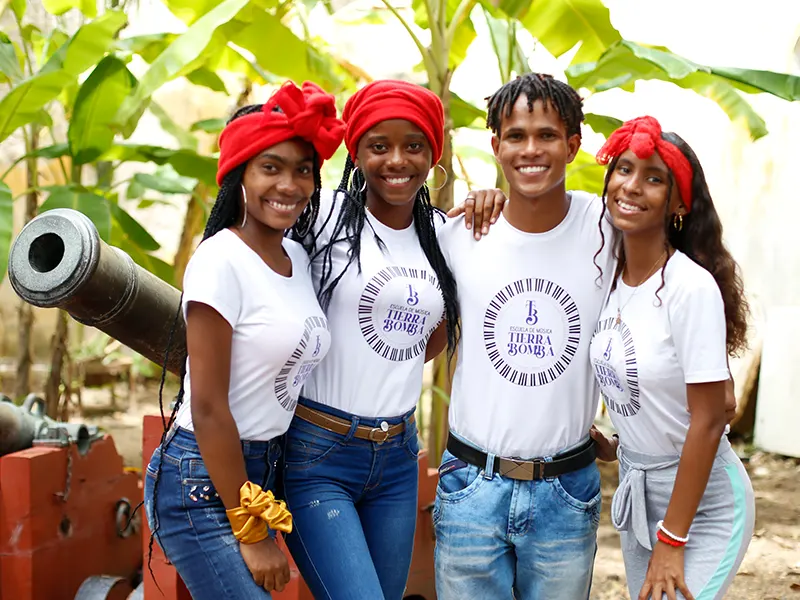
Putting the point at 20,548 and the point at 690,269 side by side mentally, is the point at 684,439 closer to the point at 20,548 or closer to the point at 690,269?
the point at 690,269

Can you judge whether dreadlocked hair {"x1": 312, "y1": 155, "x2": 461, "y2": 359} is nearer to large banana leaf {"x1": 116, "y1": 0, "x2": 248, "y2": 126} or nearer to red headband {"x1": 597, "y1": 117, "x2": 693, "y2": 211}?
red headband {"x1": 597, "y1": 117, "x2": 693, "y2": 211}

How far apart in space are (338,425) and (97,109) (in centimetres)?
294

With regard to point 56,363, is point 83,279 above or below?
above

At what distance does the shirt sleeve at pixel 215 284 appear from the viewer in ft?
5.95

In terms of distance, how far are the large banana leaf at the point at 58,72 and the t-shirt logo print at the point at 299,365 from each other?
8.86 feet

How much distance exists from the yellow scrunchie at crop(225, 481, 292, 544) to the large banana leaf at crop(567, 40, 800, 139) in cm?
260

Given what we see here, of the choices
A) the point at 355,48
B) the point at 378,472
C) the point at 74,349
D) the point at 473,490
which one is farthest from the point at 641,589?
the point at 355,48

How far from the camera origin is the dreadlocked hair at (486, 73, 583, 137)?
216 cm

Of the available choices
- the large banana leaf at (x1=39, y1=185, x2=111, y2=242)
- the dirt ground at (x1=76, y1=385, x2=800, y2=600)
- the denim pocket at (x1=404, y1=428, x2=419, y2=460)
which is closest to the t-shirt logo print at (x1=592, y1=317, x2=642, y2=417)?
the denim pocket at (x1=404, y1=428, x2=419, y2=460)

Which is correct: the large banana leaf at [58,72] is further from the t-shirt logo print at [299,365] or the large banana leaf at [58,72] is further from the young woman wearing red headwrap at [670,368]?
Result: the young woman wearing red headwrap at [670,368]

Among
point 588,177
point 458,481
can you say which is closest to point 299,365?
point 458,481

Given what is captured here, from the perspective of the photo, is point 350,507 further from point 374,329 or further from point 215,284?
point 215,284

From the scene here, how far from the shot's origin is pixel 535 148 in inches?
84.3

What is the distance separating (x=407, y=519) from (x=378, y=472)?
17cm
